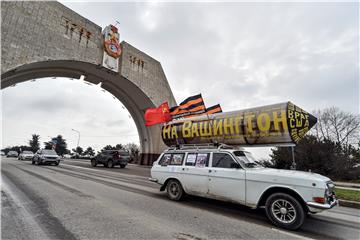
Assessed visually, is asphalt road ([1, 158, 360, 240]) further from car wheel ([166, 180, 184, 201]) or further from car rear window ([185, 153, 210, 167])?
car rear window ([185, 153, 210, 167])

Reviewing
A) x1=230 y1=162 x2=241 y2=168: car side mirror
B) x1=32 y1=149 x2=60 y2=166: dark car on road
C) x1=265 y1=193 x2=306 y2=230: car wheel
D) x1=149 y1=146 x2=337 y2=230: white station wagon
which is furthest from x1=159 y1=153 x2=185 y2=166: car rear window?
x1=32 y1=149 x2=60 y2=166: dark car on road

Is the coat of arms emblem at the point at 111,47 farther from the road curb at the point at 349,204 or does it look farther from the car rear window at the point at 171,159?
the road curb at the point at 349,204

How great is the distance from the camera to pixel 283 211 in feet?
15.6

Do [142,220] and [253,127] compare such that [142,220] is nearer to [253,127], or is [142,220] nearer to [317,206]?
[317,206]

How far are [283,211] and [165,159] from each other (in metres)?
4.27

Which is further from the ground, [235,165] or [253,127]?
[253,127]

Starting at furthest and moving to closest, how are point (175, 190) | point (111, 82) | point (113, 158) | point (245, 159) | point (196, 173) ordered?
point (111, 82) < point (113, 158) < point (175, 190) < point (196, 173) < point (245, 159)

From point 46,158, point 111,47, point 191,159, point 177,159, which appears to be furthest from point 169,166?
point 111,47

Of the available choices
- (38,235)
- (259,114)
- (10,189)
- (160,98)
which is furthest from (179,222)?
(160,98)

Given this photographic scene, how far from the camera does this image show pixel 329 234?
4.38 metres

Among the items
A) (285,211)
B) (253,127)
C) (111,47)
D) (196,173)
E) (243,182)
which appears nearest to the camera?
(285,211)

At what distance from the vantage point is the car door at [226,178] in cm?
546

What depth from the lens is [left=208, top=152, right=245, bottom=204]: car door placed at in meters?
5.46

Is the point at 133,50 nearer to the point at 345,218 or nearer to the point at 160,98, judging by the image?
the point at 160,98
